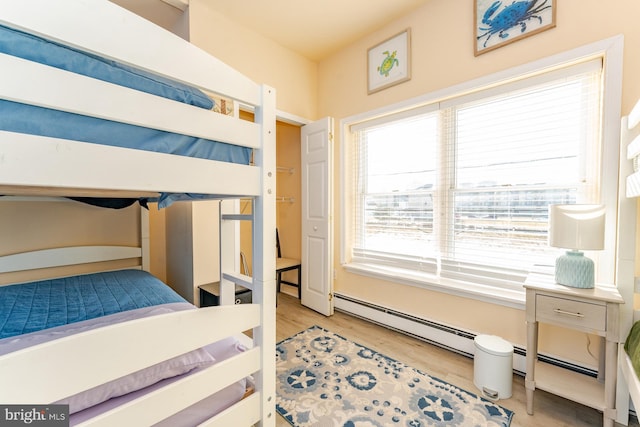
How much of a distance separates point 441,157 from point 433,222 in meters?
0.57

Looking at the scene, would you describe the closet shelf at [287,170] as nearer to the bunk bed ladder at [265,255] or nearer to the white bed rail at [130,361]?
the bunk bed ladder at [265,255]

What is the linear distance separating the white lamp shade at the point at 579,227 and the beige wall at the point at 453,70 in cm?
66

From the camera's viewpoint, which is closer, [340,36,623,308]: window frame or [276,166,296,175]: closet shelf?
[340,36,623,308]: window frame

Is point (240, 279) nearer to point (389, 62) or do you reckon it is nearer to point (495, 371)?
point (495, 371)

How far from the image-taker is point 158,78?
0.80 metres

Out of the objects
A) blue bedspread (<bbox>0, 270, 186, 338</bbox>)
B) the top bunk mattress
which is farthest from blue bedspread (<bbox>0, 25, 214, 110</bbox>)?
blue bedspread (<bbox>0, 270, 186, 338</bbox>)

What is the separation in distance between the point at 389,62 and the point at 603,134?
1.70m

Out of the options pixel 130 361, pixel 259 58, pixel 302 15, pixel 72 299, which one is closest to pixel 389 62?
pixel 302 15

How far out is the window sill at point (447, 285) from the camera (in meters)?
1.91

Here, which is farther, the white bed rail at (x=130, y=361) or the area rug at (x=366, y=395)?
the area rug at (x=366, y=395)

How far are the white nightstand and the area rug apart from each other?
30 cm

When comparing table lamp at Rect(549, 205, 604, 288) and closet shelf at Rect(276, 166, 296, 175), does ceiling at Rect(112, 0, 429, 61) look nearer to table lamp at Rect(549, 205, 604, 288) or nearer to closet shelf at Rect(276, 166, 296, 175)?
closet shelf at Rect(276, 166, 296, 175)

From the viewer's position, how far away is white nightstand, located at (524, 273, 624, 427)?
1.33 m

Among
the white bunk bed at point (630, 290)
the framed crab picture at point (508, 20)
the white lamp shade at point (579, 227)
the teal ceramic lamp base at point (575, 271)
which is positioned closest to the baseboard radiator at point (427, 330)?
the white bunk bed at point (630, 290)
